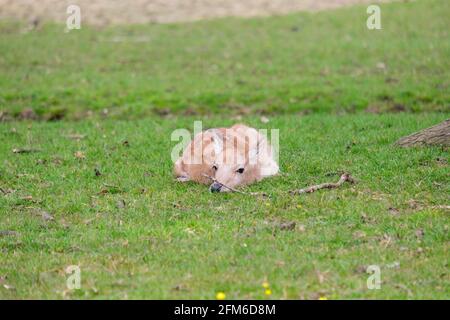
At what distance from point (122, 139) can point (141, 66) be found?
6.32 m

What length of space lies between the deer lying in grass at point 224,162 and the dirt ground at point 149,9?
13.3 metres

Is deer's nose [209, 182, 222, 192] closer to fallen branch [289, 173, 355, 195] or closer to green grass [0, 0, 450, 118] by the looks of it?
fallen branch [289, 173, 355, 195]

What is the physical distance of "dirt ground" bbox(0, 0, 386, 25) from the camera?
24781 mm

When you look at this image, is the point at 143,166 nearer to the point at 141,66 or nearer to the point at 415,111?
the point at 415,111

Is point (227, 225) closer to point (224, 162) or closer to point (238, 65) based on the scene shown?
point (224, 162)

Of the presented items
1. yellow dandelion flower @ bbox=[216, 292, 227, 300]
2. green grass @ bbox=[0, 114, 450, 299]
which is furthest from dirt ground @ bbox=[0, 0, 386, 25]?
yellow dandelion flower @ bbox=[216, 292, 227, 300]

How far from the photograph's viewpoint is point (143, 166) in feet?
39.2

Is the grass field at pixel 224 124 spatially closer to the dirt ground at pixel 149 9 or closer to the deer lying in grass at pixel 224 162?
the deer lying in grass at pixel 224 162

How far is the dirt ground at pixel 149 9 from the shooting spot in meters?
24.8

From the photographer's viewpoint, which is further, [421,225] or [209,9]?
[209,9]

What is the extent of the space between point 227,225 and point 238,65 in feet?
36.2

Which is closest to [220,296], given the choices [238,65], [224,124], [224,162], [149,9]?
[224,162]

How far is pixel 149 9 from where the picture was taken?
2595 centimetres

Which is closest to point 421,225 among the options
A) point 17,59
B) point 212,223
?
point 212,223
